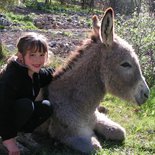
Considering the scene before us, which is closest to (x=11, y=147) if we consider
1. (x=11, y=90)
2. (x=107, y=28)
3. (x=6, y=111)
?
(x=6, y=111)

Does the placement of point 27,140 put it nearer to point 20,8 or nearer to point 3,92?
point 3,92

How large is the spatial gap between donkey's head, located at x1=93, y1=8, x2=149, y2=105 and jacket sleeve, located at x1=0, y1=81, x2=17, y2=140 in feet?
4.51

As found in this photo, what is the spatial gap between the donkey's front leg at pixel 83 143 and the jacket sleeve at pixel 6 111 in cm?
89

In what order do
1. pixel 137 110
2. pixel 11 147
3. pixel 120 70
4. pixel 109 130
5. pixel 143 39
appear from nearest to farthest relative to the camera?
1. pixel 11 147
2. pixel 120 70
3. pixel 109 130
4. pixel 137 110
5. pixel 143 39

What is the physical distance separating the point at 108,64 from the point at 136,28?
4.44 m

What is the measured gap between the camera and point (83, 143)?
17.6ft

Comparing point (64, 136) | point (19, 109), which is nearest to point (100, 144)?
point (64, 136)

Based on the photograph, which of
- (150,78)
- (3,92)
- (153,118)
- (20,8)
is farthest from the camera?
(20,8)

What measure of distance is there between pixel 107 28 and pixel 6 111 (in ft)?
5.42

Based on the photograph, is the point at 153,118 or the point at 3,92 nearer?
the point at 3,92

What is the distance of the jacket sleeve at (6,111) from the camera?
4699 millimetres

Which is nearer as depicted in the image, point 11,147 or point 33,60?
point 11,147

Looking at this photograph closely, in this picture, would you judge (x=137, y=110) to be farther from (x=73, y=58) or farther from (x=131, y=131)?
(x=73, y=58)

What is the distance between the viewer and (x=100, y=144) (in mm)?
5680
